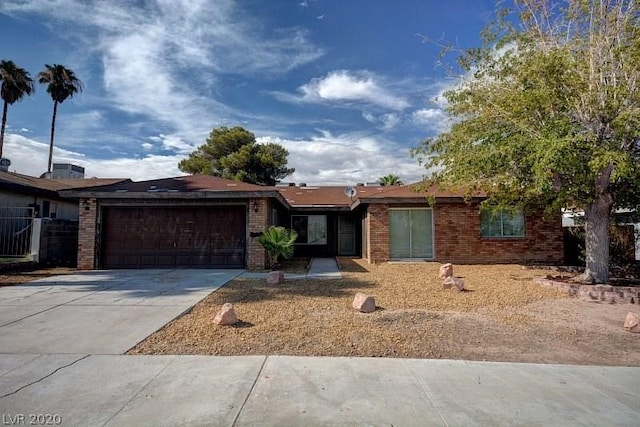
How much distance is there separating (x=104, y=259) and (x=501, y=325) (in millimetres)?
11465

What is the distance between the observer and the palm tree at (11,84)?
22812 mm

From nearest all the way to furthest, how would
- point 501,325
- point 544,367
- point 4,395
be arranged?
point 4,395 → point 544,367 → point 501,325

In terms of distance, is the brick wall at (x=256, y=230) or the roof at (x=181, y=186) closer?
the brick wall at (x=256, y=230)

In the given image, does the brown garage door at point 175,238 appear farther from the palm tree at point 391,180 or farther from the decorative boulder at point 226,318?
the palm tree at point 391,180

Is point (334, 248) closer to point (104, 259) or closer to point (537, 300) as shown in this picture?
point (104, 259)

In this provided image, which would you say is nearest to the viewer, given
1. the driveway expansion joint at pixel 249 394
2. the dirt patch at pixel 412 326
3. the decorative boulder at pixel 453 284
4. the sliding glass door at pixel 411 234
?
the driveway expansion joint at pixel 249 394

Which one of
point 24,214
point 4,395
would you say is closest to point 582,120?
point 4,395

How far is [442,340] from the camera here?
4859 mm

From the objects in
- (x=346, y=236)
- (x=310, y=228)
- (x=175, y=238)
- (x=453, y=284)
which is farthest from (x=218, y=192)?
(x=346, y=236)

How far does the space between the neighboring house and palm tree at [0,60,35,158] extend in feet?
56.2

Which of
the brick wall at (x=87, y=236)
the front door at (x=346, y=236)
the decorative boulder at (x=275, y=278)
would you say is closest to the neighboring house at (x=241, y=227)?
the brick wall at (x=87, y=236)

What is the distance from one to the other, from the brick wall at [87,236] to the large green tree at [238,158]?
1455 centimetres

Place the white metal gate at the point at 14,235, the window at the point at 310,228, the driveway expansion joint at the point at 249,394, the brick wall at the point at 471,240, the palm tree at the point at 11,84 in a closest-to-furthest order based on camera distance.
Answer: the driveway expansion joint at the point at 249,394 → the white metal gate at the point at 14,235 → the brick wall at the point at 471,240 → the window at the point at 310,228 → the palm tree at the point at 11,84

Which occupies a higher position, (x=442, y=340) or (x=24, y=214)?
(x=24, y=214)
